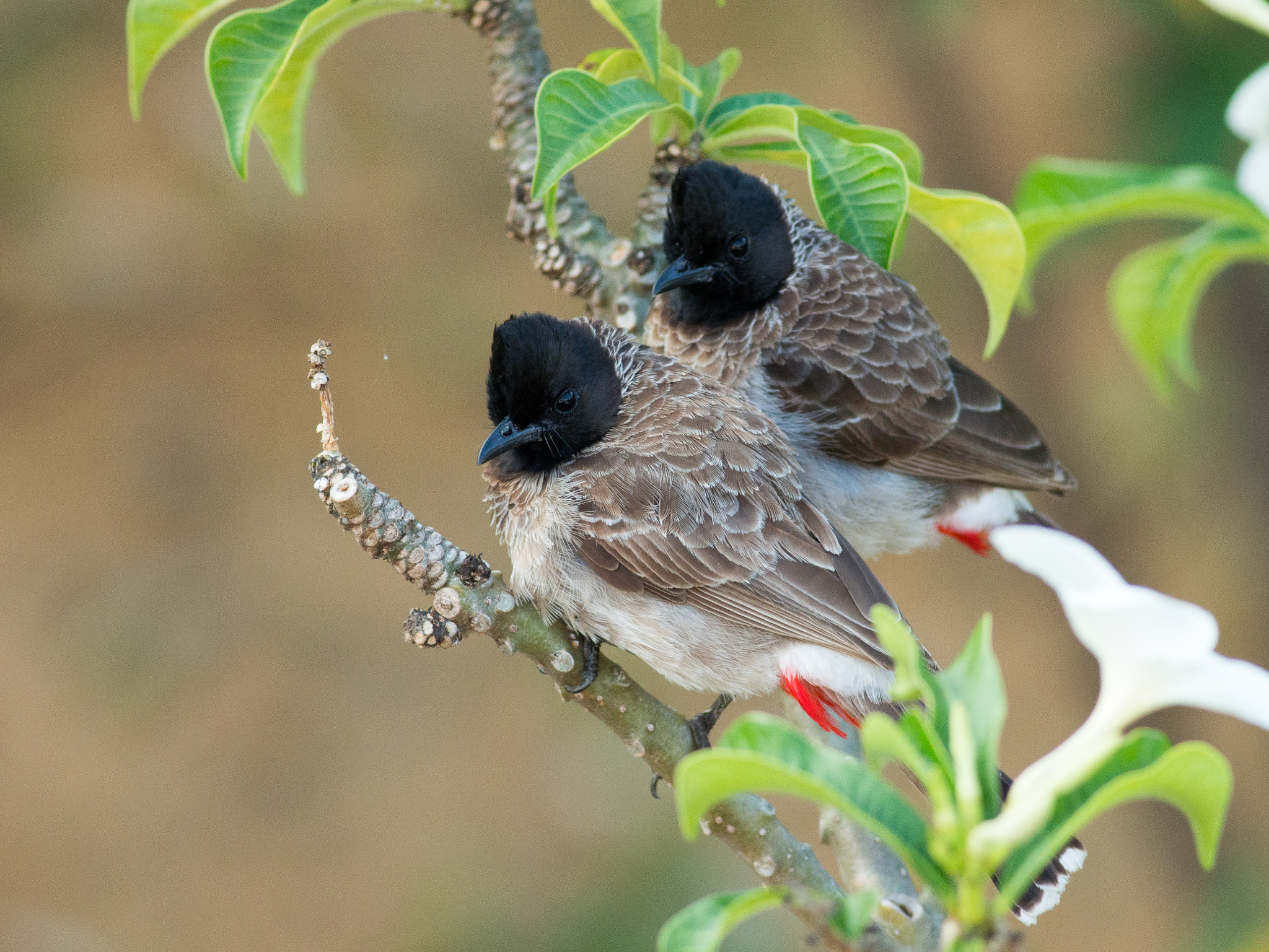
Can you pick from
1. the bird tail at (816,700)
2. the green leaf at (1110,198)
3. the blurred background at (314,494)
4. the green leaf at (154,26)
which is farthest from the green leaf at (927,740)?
the blurred background at (314,494)

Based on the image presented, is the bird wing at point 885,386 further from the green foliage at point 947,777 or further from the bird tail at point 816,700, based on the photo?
the green foliage at point 947,777

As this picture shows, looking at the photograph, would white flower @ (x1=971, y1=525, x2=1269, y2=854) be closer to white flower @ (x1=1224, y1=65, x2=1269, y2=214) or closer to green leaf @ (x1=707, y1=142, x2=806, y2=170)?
white flower @ (x1=1224, y1=65, x2=1269, y2=214)

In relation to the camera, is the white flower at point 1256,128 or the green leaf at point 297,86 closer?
the white flower at point 1256,128

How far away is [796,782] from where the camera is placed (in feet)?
3.19

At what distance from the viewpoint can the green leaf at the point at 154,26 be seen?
6.12 ft

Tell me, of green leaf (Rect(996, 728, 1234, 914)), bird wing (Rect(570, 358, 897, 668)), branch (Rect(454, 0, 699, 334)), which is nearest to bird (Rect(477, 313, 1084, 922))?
bird wing (Rect(570, 358, 897, 668))

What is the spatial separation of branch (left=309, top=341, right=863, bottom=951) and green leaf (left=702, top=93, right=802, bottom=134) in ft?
2.91

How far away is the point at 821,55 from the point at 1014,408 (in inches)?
131

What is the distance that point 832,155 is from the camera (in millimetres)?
1816

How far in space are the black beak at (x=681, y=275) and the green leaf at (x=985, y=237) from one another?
2.02ft

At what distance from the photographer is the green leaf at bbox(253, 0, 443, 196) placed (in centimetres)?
207

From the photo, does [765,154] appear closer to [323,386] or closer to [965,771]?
[323,386]

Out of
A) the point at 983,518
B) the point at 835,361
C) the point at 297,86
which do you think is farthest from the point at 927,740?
the point at 983,518

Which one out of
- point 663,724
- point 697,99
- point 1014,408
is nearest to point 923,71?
point 1014,408
